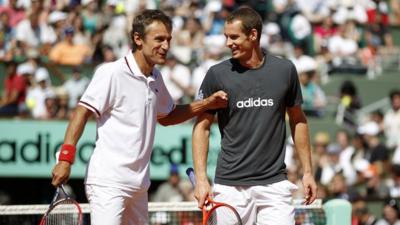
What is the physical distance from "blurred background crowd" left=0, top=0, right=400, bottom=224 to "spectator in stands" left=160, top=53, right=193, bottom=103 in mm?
23

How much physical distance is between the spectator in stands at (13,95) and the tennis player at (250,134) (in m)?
10.0

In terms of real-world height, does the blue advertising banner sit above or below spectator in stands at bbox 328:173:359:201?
above

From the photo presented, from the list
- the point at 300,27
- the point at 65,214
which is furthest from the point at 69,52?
the point at 65,214

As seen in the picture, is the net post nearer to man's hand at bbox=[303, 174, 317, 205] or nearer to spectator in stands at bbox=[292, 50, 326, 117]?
man's hand at bbox=[303, 174, 317, 205]

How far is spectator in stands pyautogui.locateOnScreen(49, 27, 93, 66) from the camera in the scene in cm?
1889

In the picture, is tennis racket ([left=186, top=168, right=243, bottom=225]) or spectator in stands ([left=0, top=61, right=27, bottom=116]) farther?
spectator in stands ([left=0, top=61, right=27, bottom=116])

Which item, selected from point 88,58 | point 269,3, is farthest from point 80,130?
point 269,3

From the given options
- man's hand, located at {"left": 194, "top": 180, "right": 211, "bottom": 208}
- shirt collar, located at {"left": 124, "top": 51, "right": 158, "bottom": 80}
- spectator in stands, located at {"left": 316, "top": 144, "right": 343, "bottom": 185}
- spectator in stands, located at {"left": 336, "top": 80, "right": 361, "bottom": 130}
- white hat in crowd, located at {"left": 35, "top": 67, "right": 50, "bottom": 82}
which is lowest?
man's hand, located at {"left": 194, "top": 180, "right": 211, "bottom": 208}

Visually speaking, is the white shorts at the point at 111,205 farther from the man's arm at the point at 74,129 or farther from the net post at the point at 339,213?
the net post at the point at 339,213

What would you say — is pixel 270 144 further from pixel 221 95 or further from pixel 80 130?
pixel 80 130

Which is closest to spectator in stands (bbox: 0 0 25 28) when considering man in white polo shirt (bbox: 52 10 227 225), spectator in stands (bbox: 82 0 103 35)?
spectator in stands (bbox: 82 0 103 35)

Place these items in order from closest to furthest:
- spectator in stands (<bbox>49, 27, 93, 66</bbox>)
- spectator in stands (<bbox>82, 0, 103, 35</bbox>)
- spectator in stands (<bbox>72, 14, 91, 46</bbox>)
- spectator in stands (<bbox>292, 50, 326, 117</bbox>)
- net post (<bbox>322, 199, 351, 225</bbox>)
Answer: net post (<bbox>322, 199, 351, 225</bbox>) < spectator in stands (<bbox>49, 27, 93, 66</bbox>) < spectator in stands (<bbox>72, 14, 91, 46</bbox>) < spectator in stands (<bbox>292, 50, 326, 117</bbox>) < spectator in stands (<bbox>82, 0, 103, 35</bbox>)

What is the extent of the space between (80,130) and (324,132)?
1212cm

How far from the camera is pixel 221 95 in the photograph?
26.0ft
